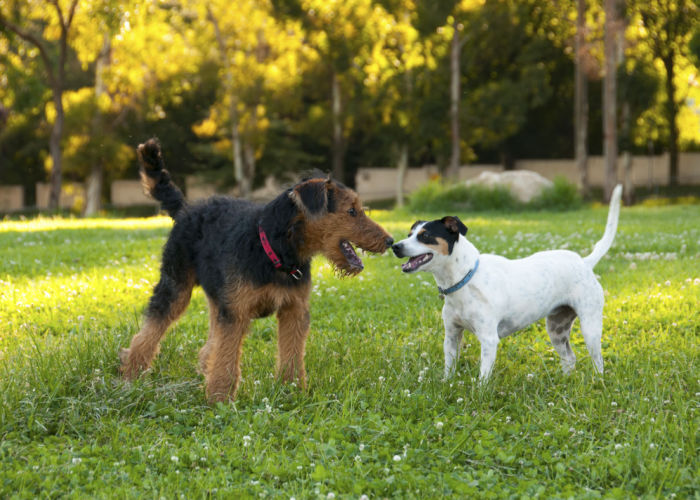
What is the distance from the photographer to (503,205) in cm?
2141

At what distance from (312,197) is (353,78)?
99.1 feet

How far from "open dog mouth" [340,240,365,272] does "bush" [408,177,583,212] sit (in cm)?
1639

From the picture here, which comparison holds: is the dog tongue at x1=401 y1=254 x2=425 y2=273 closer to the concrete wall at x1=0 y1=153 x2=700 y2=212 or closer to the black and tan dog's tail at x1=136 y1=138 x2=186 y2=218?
the black and tan dog's tail at x1=136 y1=138 x2=186 y2=218

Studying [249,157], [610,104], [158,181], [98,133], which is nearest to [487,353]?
[158,181]

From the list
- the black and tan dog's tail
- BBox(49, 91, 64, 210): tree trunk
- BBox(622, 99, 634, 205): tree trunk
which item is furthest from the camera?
BBox(622, 99, 634, 205): tree trunk

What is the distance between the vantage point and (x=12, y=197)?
4056 cm

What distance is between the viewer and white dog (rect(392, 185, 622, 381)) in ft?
16.5

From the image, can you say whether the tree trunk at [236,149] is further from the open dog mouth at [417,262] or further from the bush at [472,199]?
the open dog mouth at [417,262]

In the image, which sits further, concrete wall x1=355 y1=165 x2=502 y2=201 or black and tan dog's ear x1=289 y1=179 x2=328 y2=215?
concrete wall x1=355 y1=165 x2=502 y2=201

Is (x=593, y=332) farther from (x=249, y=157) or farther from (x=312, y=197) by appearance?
(x=249, y=157)

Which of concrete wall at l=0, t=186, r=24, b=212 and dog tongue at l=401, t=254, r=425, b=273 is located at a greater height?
concrete wall at l=0, t=186, r=24, b=212

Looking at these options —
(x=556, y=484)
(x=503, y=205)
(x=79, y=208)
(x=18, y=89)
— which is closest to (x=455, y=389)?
(x=556, y=484)

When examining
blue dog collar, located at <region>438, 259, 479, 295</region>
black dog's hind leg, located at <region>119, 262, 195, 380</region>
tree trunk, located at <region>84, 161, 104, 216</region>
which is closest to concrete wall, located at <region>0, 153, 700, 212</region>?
tree trunk, located at <region>84, 161, 104, 216</region>

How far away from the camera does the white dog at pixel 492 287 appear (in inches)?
197
